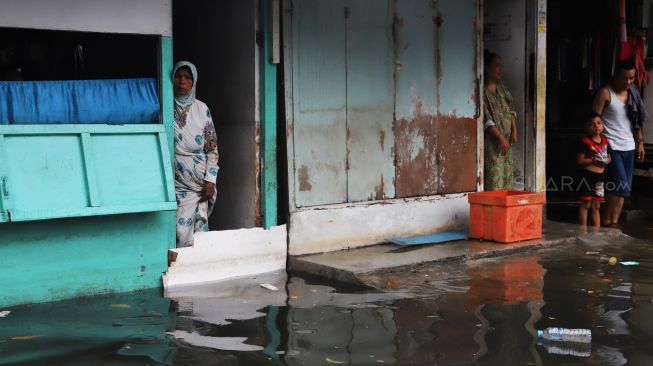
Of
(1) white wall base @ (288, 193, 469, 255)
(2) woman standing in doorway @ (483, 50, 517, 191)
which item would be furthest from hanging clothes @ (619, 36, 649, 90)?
(1) white wall base @ (288, 193, 469, 255)

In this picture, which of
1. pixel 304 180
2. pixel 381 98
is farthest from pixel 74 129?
pixel 381 98

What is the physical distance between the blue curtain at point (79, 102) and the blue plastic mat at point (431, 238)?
10.0ft

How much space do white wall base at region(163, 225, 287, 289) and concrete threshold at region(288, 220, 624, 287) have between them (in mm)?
265

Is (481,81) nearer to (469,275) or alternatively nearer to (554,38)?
(469,275)

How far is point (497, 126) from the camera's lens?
10.2m

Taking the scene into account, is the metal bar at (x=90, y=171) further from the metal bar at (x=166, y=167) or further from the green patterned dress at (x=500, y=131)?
the green patterned dress at (x=500, y=131)

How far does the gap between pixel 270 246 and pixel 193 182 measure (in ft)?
3.27

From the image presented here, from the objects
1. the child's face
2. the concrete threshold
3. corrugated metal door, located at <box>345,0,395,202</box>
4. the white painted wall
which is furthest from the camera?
the child's face

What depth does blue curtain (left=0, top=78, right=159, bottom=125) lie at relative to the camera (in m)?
6.55

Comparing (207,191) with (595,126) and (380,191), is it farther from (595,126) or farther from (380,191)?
(595,126)

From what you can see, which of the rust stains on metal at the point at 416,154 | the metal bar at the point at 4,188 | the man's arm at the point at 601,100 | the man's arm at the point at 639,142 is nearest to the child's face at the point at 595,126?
the man's arm at the point at 601,100

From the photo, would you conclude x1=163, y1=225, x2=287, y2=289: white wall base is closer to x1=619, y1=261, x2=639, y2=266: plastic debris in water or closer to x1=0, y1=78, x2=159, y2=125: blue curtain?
x1=0, y1=78, x2=159, y2=125: blue curtain

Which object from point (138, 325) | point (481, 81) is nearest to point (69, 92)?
point (138, 325)

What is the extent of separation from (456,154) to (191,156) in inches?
135
